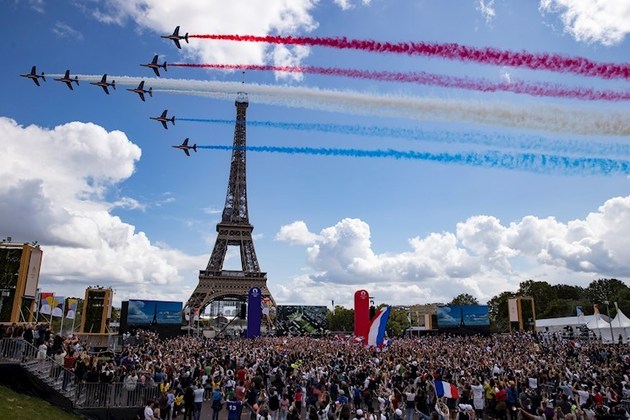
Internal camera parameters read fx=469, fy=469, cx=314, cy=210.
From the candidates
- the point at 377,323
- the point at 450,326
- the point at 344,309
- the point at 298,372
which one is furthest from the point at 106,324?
the point at 344,309

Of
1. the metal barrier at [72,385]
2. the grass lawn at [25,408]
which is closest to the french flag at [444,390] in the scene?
the metal barrier at [72,385]

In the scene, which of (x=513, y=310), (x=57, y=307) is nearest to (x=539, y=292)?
(x=513, y=310)

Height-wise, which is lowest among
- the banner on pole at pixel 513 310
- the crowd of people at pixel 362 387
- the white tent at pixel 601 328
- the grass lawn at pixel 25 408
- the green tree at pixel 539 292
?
the grass lawn at pixel 25 408

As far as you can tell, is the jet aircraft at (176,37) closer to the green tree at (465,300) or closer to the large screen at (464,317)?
the large screen at (464,317)

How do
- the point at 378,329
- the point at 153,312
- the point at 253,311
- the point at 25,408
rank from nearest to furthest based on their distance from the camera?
the point at 25,408 < the point at 378,329 < the point at 253,311 < the point at 153,312

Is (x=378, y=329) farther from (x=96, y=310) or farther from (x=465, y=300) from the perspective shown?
(x=465, y=300)

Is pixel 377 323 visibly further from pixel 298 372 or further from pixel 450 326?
pixel 450 326
